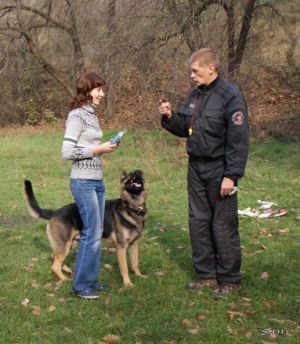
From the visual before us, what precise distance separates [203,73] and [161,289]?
2331 millimetres

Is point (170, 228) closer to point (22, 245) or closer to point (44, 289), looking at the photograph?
point (22, 245)

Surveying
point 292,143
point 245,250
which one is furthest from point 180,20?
point 245,250

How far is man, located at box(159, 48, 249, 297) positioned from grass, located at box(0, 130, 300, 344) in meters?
0.32

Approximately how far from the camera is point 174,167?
43.4 ft

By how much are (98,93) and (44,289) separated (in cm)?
230

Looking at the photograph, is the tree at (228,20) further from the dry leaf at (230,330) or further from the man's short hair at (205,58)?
the dry leaf at (230,330)

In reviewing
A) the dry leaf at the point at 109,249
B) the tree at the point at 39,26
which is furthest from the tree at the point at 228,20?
the dry leaf at the point at 109,249

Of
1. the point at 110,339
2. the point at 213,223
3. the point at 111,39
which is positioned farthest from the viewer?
the point at 111,39

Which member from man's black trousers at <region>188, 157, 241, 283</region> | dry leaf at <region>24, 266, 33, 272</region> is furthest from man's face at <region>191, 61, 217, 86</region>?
dry leaf at <region>24, 266, 33, 272</region>

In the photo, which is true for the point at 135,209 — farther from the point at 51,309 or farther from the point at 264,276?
the point at 264,276

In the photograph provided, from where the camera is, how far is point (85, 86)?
4855mm

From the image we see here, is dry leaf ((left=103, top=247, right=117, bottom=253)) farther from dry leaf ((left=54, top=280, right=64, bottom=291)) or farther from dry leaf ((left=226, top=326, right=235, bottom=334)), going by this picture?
dry leaf ((left=226, top=326, right=235, bottom=334))

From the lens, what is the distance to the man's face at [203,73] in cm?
498

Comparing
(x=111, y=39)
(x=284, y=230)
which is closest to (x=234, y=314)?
(x=284, y=230)
